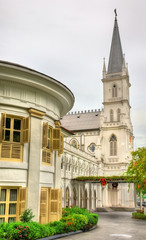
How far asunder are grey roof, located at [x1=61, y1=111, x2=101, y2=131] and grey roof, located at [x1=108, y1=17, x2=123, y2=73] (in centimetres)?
1294

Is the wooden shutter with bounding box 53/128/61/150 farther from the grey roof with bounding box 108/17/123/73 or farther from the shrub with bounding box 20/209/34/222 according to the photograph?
the grey roof with bounding box 108/17/123/73

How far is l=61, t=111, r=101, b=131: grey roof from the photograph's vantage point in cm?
7558

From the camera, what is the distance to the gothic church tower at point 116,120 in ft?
224

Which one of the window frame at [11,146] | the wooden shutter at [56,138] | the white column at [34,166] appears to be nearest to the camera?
the window frame at [11,146]

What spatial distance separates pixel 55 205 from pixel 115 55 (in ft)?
229

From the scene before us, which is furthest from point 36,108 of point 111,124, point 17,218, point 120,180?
point 111,124

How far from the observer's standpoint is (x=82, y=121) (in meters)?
78.4

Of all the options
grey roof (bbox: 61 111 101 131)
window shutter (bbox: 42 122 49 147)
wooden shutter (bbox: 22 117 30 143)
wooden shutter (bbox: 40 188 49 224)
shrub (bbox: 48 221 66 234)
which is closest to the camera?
wooden shutter (bbox: 22 117 30 143)

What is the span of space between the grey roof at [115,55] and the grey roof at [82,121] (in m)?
12.9

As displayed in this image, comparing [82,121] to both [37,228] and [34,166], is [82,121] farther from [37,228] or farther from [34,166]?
[37,228]

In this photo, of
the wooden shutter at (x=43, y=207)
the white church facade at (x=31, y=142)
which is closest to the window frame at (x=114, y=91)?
the white church facade at (x=31, y=142)

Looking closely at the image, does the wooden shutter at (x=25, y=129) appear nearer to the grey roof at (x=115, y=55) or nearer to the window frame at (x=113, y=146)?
the window frame at (x=113, y=146)

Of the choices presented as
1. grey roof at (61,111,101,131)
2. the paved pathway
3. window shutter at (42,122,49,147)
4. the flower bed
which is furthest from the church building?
window shutter at (42,122,49,147)

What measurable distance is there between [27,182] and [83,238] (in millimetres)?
4108
